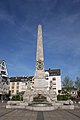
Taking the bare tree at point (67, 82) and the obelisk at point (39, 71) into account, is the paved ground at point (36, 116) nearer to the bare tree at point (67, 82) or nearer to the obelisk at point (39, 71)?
the obelisk at point (39, 71)

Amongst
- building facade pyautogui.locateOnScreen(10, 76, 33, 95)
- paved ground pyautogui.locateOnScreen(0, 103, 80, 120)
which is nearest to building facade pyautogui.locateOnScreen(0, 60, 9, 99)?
building facade pyautogui.locateOnScreen(10, 76, 33, 95)

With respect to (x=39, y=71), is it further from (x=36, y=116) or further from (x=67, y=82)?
(x=67, y=82)

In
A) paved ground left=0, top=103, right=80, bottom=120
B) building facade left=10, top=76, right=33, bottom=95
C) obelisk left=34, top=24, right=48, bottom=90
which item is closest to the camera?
paved ground left=0, top=103, right=80, bottom=120

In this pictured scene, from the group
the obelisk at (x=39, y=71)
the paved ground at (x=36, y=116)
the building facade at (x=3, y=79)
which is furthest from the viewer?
the building facade at (x=3, y=79)

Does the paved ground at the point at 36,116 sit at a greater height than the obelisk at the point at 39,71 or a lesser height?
lesser

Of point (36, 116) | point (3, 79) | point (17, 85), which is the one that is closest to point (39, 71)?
point (36, 116)

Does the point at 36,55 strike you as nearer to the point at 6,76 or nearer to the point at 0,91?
the point at 0,91

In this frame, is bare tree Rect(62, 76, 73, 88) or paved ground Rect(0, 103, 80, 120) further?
bare tree Rect(62, 76, 73, 88)

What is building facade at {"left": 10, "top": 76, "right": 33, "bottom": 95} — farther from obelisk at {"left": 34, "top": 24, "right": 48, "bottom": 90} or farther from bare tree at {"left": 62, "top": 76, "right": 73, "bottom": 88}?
obelisk at {"left": 34, "top": 24, "right": 48, "bottom": 90}

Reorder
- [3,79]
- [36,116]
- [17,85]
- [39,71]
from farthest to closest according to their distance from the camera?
[17,85] < [3,79] < [39,71] < [36,116]

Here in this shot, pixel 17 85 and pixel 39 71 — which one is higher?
pixel 39 71

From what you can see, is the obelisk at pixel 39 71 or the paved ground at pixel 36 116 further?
the obelisk at pixel 39 71

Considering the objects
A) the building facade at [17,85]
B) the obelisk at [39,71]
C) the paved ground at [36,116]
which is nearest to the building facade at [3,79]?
the building facade at [17,85]

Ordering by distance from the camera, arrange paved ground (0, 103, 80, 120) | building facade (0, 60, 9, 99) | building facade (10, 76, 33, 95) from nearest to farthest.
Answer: paved ground (0, 103, 80, 120)
building facade (0, 60, 9, 99)
building facade (10, 76, 33, 95)
